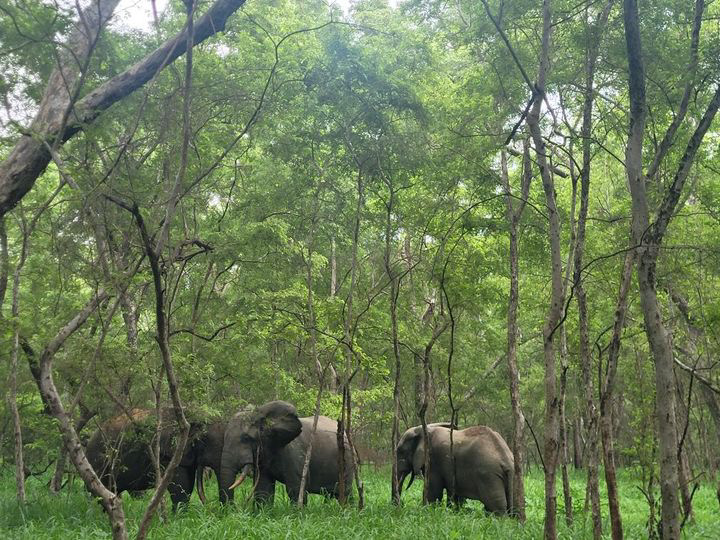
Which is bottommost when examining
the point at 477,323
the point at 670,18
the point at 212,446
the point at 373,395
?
the point at 212,446

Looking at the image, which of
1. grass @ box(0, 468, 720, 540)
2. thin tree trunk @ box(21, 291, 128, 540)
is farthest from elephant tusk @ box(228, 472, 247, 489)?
thin tree trunk @ box(21, 291, 128, 540)

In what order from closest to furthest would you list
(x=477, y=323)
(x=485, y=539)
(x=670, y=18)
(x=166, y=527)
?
1. (x=670, y=18)
2. (x=485, y=539)
3. (x=166, y=527)
4. (x=477, y=323)

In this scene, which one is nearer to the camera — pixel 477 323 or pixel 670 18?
pixel 670 18

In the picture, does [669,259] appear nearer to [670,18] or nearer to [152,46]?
[670,18]

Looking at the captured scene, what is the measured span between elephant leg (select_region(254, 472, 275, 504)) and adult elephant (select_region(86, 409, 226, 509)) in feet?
2.51

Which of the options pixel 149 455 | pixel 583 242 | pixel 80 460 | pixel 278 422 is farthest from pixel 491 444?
pixel 80 460

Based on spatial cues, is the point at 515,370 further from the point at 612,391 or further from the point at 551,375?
the point at 551,375

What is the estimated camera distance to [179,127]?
7.82m

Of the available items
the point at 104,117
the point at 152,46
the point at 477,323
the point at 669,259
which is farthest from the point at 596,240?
the point at 104,117

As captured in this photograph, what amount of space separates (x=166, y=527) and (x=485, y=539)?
4.06m

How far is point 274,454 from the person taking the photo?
Result: 1171cm

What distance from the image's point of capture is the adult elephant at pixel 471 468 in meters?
11.4

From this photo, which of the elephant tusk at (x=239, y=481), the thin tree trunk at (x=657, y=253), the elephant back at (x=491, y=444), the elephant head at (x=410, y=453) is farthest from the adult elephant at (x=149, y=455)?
the thin tree trunk at (x=657, y=253)

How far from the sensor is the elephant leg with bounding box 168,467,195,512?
11.6 meters
